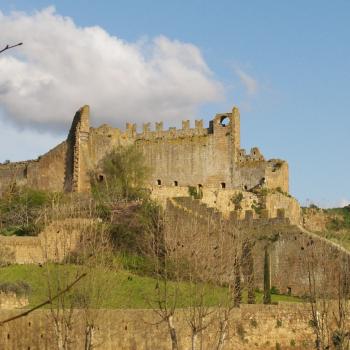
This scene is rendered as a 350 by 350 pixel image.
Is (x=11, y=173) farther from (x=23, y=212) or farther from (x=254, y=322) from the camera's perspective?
(x=254, y=322)

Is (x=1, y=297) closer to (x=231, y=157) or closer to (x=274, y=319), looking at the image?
(x=274, y=319)

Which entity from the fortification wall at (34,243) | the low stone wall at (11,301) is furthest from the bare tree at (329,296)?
the fortification wall at (34,243)

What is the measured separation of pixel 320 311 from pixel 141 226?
14.6 meters

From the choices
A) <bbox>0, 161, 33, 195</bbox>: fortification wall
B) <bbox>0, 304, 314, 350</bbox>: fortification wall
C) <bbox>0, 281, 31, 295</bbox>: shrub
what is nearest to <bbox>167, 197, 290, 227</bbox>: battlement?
<bbox>0, 304, 314, 350</bbox>: fortification wall

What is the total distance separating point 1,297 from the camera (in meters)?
34.8

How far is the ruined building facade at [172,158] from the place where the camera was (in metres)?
60.3

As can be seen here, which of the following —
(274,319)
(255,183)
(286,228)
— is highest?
(255,183)

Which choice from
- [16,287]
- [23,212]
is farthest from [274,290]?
[23,212]

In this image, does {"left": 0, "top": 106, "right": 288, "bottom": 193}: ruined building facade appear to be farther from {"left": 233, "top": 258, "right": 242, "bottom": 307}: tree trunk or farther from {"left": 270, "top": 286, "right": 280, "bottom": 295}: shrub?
{"left": 233, "top": 258, "right": 242, "bottom": 307}: tree trunk

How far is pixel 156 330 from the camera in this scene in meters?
32.9

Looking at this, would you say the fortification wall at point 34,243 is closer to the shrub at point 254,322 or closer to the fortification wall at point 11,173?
the shrub at point 254,322

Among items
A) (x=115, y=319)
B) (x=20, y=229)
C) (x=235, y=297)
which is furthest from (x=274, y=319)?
(x=20, y=229)

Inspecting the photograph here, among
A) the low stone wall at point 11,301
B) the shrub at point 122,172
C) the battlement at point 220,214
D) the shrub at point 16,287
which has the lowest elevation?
the low stone wall at point 11,301

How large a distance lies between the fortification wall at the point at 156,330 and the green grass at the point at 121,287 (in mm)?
963
